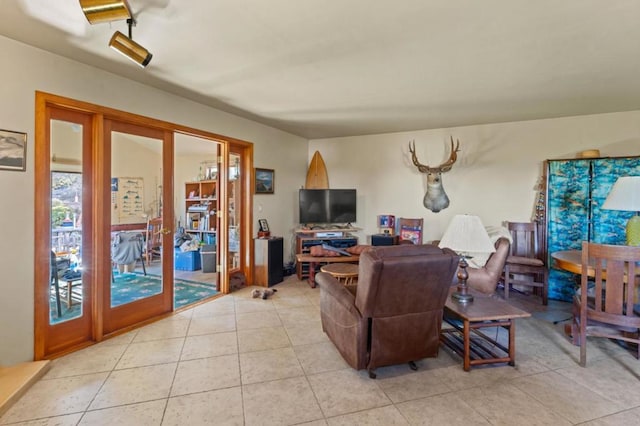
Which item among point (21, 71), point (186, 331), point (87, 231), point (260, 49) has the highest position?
point (260, 49)

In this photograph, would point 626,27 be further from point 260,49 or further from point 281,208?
point 281,208

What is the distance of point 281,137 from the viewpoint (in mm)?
5133

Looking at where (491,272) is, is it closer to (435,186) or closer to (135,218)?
(435,186)

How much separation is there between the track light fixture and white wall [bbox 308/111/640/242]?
12.8ft

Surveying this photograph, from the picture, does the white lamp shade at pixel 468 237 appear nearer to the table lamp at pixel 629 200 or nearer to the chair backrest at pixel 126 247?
the table lamp at pixel 629 200

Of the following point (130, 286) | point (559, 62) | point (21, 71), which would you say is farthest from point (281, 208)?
point (559, 62)

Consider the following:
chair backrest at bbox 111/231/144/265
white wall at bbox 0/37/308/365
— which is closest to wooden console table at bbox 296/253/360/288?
chair backrest at bbox 111/231/144/265

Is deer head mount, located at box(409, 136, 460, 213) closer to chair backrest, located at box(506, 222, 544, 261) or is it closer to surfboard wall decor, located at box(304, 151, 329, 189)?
chair backrest, located at box(506, 222, 544, 261)

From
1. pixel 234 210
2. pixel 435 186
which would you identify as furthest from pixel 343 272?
pixel 435 186

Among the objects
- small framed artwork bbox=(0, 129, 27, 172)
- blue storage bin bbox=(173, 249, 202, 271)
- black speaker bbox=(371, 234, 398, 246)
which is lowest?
blue storage bin bbox=(173, 249, 202, 271)

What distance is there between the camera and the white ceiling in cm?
187

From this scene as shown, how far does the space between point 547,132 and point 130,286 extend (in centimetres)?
576

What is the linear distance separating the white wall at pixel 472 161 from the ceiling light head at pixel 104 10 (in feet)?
13.8

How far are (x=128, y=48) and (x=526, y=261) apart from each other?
187 inches
